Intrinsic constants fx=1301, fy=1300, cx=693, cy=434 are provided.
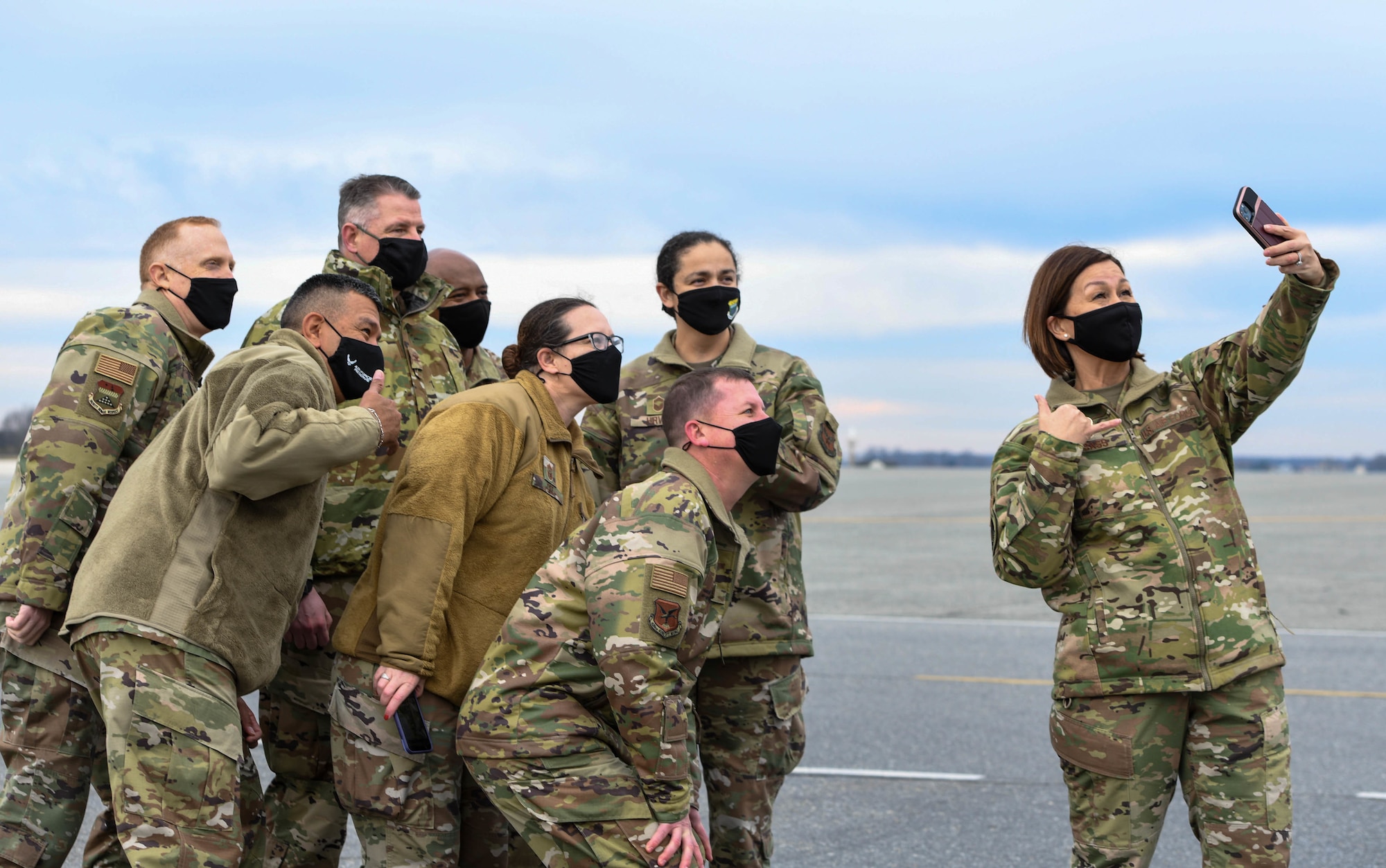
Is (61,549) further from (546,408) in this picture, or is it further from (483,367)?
(483,367)

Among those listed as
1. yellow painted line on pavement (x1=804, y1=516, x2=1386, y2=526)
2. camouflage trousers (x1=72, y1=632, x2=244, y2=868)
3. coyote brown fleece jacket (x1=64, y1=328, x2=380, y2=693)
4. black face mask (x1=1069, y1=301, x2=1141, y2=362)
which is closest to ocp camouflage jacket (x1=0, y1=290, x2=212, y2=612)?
coyote brown fleece jacket (x1=64, y1=328, x2=380, y2=693)

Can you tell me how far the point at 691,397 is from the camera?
11.7 ft

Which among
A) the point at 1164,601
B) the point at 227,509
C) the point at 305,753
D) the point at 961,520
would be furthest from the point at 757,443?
the point at 961,520

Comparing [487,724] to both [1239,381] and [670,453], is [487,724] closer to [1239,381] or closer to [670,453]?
[670,453]

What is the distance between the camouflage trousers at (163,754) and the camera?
3346 millimetres

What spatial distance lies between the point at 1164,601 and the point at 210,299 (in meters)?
3.06

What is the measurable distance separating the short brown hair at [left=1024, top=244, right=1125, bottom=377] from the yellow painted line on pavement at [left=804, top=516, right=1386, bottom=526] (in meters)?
23.4

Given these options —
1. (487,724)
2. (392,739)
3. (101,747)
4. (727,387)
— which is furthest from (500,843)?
(727,387)

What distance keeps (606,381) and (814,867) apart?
2.43 meters

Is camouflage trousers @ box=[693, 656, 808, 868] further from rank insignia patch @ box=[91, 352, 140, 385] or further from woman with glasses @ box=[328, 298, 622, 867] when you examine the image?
rank insignia patch @ box=[91, 352, 140, 385]

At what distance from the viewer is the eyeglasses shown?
3.91 m

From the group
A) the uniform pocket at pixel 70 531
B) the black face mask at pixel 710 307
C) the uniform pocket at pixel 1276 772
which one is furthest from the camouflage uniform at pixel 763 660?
the uniform pocket at pixel 70 531

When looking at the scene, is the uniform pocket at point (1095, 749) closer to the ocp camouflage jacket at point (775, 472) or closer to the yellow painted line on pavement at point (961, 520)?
the ocp camouflage jacket at point (775, 472)

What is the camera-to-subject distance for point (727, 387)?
140 inches
